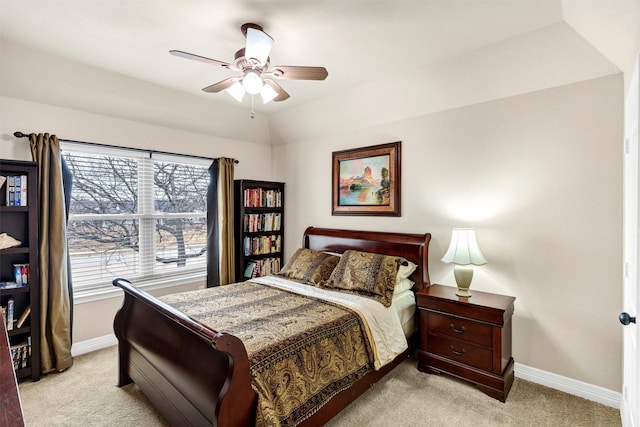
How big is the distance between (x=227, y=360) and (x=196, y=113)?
3.05 m

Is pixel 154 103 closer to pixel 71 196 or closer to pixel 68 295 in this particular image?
pixel 71 196

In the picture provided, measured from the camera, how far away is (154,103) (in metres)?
3.32

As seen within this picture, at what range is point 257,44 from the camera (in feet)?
6.34

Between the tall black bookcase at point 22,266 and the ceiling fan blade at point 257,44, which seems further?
the tall black bookcase at point 22,266

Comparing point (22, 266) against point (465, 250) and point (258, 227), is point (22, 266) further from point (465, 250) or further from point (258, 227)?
point (465, 250)

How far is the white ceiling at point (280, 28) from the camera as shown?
1.98m

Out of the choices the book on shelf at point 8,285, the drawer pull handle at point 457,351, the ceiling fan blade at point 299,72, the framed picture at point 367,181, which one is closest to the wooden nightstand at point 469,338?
A: the drawer pull handle at point 457,351

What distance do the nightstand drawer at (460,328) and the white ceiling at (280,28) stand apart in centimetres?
220

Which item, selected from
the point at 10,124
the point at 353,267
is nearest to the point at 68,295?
the point at 10,124

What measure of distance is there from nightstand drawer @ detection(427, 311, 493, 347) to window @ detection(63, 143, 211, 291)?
290 centimetres

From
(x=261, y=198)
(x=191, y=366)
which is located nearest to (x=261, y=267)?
(x=261, y=198)

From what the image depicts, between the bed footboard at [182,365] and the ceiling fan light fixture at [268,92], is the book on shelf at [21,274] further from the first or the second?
the ceiling fan light fixture at [268,92]

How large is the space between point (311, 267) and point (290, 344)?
4.93ft

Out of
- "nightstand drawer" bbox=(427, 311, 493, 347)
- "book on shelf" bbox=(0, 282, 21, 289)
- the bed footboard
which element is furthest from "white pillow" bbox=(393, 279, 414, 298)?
"book on shelf" bbox=(0, 282, 21, 289)
